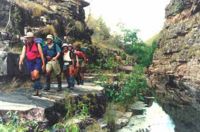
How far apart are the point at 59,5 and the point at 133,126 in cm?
1593

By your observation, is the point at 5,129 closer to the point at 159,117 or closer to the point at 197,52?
the point at 159,117

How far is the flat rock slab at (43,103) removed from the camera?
448 inches

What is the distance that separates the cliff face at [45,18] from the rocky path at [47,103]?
7344 mm

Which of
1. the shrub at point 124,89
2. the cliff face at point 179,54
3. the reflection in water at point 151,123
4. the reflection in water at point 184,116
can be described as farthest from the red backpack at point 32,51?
the cliff face at point 179,54

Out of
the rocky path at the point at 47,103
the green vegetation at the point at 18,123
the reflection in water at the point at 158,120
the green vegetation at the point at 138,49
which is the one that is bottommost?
the reflection in water at the point at 158,120

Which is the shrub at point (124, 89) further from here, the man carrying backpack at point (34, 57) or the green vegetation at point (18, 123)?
the green vegetation at point (18, 123)

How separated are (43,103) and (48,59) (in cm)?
200

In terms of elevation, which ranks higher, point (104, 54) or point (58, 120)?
point (104, 54)

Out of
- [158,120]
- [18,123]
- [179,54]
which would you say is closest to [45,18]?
[158,120]

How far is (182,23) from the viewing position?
4309 cm

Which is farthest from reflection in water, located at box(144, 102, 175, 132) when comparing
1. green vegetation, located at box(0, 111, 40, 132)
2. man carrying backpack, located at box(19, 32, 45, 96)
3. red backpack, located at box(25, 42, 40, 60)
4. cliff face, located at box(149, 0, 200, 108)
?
cliff face, located at box(149, 0, 200, 108)

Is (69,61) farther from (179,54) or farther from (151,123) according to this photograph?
(179,54)

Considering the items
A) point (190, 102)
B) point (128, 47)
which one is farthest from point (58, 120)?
point (128, 47)

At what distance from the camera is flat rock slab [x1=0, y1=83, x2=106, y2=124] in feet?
37.4
